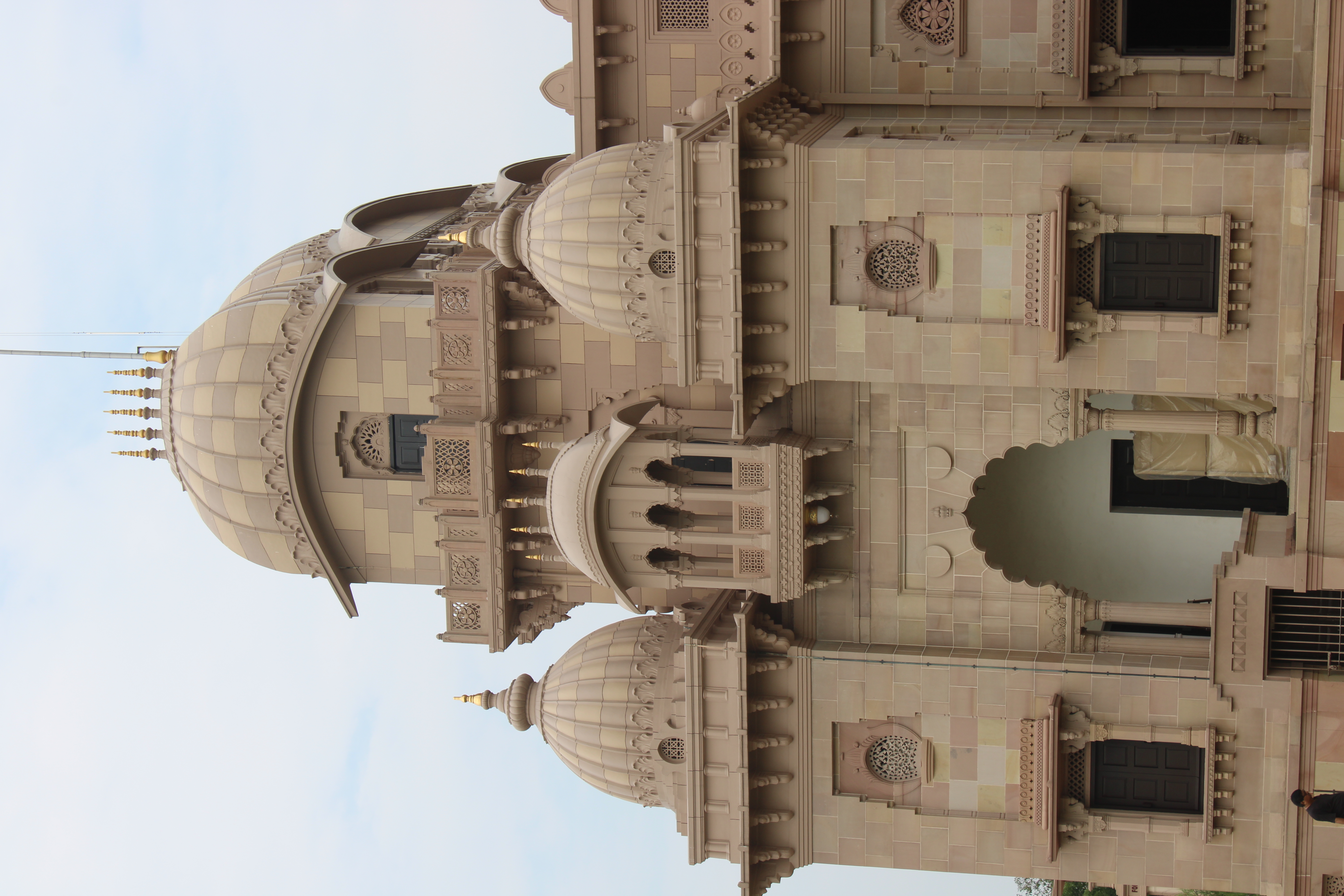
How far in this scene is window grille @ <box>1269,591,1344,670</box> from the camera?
50.8ft

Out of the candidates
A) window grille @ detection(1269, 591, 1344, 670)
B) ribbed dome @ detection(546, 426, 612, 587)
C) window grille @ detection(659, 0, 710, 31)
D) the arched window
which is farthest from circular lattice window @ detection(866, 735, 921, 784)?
window grille @ detection(659, 0, 710, 31)

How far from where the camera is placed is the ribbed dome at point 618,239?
15.8 m

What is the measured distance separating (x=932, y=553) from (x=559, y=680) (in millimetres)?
5814

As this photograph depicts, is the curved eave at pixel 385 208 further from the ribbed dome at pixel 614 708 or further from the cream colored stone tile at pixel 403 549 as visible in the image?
the ribbed dome at pixel 614 708

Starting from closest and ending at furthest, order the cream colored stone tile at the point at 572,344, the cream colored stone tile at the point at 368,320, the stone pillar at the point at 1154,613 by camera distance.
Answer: the stone pillar at the point at 1154,613, the cream colored stone tile at the point at 572,344, the cream colored stone tile at the point at 368,320

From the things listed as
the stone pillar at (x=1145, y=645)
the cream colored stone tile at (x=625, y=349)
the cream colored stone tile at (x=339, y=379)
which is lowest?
the stone pillar at (x=1145, y=645)

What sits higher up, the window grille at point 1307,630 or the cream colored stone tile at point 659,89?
the cream colored stone tile at point 659,89

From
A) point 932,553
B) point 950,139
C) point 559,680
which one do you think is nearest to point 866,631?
point 932,553

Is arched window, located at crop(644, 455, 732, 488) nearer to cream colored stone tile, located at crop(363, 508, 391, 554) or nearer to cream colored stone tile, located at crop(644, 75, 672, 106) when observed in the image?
cream colored stone tile, located at crop(363, 508, 391, 554)

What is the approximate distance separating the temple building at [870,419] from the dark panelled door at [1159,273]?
1.6 inches

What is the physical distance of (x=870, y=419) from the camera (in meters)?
17.1

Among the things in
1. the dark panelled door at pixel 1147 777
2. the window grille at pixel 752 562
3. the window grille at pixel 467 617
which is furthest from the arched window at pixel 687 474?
the dark panelled door at pixel 1147 777

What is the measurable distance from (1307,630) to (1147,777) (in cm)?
280

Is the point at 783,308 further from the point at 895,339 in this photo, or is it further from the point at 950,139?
the point at 950,139
